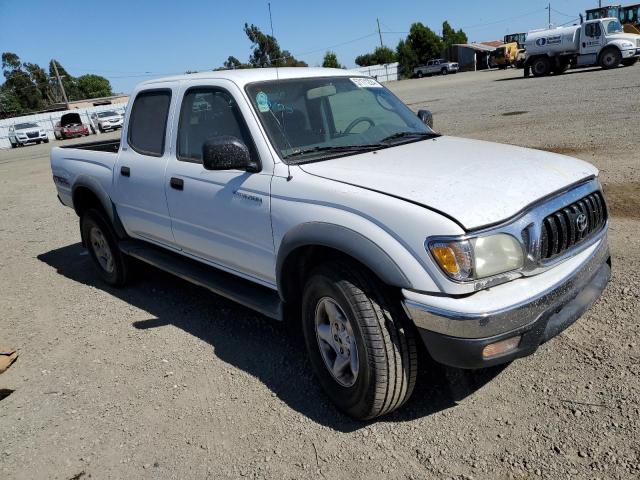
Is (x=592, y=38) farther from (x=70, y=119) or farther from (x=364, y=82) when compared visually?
(x=70, y=119)

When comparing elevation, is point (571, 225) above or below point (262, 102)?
below

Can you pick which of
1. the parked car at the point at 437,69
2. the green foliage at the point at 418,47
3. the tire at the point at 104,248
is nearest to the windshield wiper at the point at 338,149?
the tire at the point at 104,248

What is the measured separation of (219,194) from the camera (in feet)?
11.9

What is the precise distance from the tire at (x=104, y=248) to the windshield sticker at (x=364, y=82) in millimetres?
2817

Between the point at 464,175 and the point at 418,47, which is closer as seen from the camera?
the point at 464,175

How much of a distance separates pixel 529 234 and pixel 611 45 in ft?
93.0

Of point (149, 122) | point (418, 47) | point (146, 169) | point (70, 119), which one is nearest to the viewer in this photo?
point (146, 169)

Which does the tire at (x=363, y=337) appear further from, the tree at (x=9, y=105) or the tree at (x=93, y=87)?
the tree at (x=93, y=87)

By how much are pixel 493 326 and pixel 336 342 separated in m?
0.94

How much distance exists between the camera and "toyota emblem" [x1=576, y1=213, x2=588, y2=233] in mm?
2857

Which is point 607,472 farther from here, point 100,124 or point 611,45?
point 100,124

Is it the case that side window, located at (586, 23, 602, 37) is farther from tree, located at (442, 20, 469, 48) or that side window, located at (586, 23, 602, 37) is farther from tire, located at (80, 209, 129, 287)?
tree, located at (442, 20, 469, 48)

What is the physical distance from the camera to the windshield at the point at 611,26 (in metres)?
26.0

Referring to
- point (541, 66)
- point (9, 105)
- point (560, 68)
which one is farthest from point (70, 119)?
point (9, 105)
